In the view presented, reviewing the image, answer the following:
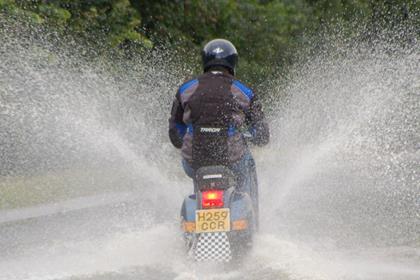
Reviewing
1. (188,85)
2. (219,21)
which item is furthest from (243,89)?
(219,21)

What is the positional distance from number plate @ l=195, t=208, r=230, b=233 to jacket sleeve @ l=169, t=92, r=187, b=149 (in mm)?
1018

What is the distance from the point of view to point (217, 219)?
21.6ft

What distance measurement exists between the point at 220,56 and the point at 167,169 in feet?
19.4

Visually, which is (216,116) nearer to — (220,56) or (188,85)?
(188,85)

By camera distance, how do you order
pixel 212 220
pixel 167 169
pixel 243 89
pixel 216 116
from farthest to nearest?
1. pixel 167 169
2. pixel 243 89
3. pixel 216 116
4. pixel 212 220

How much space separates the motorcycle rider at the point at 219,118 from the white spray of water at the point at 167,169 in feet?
2.44

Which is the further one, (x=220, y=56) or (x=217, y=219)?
(x=220, y=56)

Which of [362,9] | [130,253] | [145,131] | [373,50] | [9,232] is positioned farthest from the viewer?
[362,9]

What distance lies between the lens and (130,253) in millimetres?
7629

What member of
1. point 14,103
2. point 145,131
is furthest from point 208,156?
point 145,131

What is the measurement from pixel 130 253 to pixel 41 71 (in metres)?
7.88

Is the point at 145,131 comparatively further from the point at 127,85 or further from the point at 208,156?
the point at 208,156

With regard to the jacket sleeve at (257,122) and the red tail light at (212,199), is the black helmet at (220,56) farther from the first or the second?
the red tail light at (212,199)

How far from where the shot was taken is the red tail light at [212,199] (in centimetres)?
662
